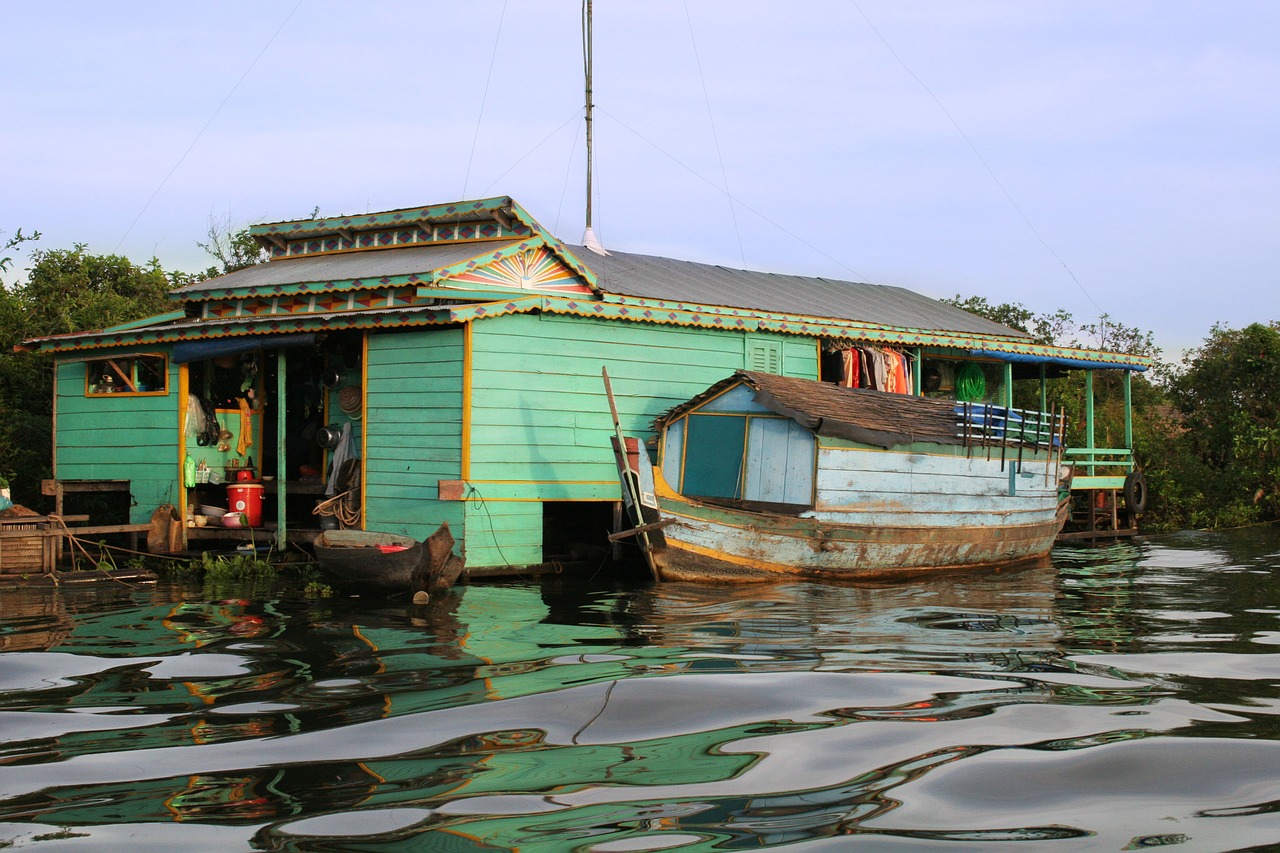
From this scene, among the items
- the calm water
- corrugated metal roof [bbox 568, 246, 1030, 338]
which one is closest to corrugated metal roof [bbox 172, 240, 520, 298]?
corrugated metal roof [bbox 568, 246, 1030, 338]

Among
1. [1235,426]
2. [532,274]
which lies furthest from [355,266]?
[1235,426]

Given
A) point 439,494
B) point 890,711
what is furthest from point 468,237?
point 890,711

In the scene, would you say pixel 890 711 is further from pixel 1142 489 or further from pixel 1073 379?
Result: pixel 1073 379

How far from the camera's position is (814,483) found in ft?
45.9

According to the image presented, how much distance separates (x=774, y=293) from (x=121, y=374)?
32.6 ft

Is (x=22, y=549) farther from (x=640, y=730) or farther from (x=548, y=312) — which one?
(x=640, y=730)

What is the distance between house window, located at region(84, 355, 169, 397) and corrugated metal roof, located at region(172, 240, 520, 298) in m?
1.10

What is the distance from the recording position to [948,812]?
15.6 ft

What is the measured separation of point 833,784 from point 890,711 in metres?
1.54

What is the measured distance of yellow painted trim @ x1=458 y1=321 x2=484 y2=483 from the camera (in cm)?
1364

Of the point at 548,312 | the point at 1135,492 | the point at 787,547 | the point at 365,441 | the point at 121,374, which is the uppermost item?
the point at 548,312

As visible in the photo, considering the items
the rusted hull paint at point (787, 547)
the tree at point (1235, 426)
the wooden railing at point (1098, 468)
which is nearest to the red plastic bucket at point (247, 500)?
the rusted hull paint at point (787, 547)

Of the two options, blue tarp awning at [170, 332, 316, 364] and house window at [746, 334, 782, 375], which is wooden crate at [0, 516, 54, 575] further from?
house window at [746, 334, 782, 375]

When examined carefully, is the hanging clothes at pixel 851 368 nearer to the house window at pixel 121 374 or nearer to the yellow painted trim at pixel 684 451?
the yellow painted trim at pixel 684 451
